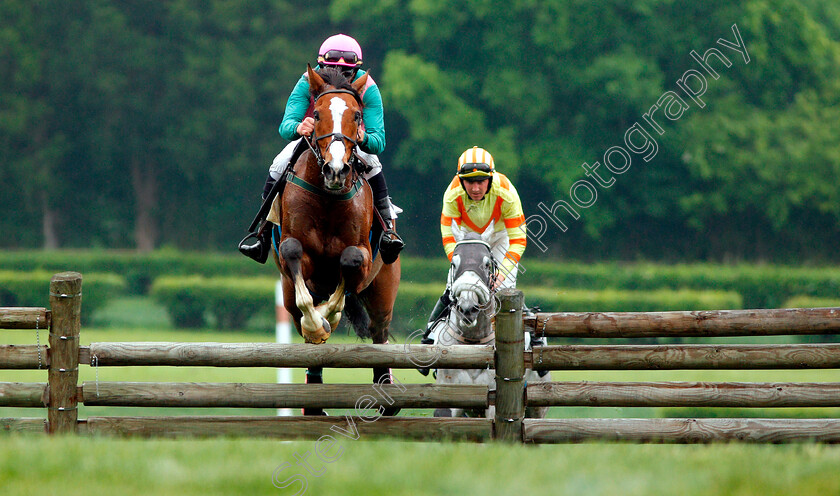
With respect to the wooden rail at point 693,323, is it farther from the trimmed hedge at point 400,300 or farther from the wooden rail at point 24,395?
the trimmed hedge at point 400,300

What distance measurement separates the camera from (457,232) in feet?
23.8

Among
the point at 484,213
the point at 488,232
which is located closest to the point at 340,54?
the point at 484,213

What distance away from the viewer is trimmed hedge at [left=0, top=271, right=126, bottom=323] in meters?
22.5

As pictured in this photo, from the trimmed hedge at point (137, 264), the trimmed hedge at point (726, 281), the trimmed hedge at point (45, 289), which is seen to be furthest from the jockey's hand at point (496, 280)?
the trimmed hedge at point (137, 264)

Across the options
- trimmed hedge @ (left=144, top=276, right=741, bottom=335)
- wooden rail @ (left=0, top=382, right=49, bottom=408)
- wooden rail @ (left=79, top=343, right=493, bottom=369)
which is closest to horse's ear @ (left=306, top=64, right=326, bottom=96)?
wooden rail @ (left=79, top=343, right=493, bottom=369)

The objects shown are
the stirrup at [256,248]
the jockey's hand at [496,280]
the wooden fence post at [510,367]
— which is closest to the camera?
the wooden fence post at [510,367]

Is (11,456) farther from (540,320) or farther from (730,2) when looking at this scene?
(730,2)

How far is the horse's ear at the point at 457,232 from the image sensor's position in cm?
722

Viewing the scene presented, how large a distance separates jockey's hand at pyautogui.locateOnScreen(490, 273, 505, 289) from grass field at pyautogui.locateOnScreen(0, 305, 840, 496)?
4.55ft

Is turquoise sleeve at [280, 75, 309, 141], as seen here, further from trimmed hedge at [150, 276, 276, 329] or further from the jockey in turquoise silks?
trimmed hedge at [150, 276, 276, 329]

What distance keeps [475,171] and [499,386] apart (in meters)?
1.87

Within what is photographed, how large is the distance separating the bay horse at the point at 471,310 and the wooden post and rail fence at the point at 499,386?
2.03 feet

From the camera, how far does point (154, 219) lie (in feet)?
107

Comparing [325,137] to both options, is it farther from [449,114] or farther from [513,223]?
[449,114]
